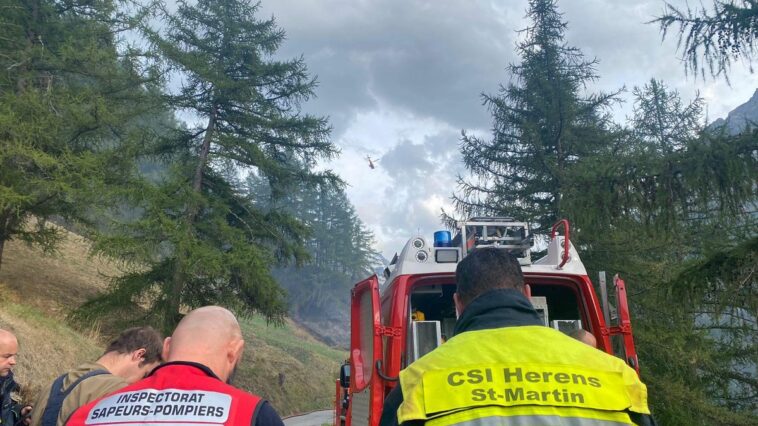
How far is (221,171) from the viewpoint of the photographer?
16.8 meters

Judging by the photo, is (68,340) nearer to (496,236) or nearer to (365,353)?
(365,353)

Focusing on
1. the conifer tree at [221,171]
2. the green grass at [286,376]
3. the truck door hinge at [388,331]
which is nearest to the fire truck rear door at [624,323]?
the truck door hinge at [388,331]

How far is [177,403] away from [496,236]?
4.13 meters

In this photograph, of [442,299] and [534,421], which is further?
[442,299]

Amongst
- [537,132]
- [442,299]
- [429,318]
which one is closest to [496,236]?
[442,299]

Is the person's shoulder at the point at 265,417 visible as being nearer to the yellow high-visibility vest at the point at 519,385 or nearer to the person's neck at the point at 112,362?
the yellow high-visibility vest at the point at 519,385

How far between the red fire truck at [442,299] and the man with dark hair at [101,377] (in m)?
1.87

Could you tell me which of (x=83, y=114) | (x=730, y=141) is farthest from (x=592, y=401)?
(x=83, y=114)

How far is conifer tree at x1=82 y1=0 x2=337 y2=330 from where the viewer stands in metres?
14.0

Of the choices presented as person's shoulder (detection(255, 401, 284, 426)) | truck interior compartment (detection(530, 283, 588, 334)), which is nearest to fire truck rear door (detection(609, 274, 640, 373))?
truck interior compartment (detection(530, 283, 588, 334))

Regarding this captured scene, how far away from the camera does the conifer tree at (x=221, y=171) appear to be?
1398cm

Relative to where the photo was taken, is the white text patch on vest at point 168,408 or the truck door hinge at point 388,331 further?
the truck door hinge at point 388,331

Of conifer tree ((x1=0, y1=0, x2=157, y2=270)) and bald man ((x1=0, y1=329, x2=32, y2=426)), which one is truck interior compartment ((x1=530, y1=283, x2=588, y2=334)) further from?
conifer tree ((x1=0, y1=0, x2=157, y2=270))

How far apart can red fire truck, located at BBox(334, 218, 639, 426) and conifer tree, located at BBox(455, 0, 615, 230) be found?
26.9 ft
